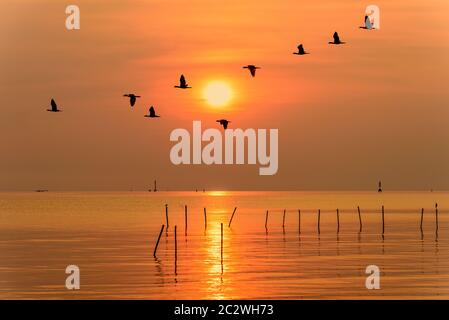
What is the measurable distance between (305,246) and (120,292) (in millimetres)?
39739

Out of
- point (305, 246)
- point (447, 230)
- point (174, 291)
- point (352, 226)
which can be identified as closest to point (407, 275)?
point (174, 291)

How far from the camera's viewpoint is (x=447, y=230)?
12094 cm

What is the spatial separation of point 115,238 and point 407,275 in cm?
4926

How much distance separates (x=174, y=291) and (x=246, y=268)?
13.9m

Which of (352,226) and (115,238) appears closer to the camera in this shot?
(115,238)

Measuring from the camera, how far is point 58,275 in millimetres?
65750

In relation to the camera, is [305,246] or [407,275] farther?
[305,246]

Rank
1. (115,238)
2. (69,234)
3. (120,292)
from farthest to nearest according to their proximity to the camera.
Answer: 1. (69,234)
2. (115,238)
3. (120,292)
